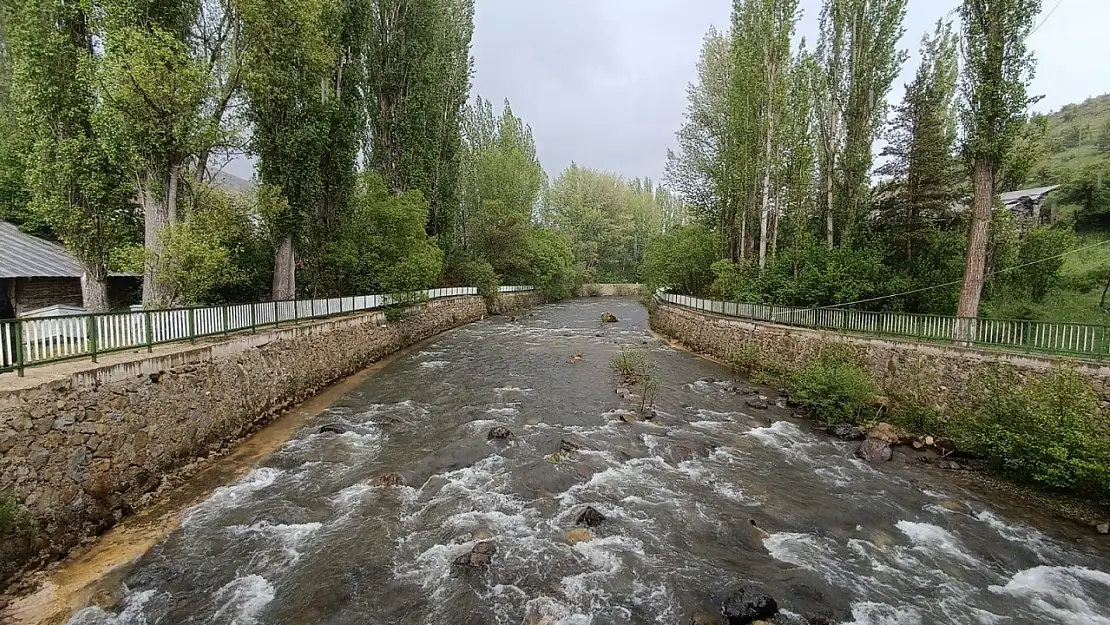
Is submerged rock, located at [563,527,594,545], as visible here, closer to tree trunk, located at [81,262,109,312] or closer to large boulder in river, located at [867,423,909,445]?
large boulder in river, located at [867,423,909,445]

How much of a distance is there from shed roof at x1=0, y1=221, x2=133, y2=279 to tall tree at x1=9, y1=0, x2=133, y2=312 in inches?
63.9

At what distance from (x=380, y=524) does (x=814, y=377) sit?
38.3ft

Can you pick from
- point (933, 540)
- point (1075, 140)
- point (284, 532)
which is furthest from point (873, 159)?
point (1075, 140)

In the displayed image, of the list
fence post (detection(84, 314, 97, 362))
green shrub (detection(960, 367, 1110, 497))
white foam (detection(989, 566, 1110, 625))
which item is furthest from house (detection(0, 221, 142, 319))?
green shrub (detection(960, 367, 1110, 497))

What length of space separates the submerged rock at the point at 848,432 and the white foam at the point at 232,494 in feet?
41.4

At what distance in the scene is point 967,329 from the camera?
11.5 m

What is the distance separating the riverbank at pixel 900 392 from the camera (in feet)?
28.2

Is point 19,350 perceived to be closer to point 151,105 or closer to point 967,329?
point 151,105

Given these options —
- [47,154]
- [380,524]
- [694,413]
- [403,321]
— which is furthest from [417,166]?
[380,524]

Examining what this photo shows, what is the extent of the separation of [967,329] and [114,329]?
17.9 metres

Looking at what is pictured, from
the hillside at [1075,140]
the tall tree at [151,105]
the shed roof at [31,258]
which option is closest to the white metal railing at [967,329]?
the tall tree at [151,105]

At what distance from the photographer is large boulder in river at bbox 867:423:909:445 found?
1134cm

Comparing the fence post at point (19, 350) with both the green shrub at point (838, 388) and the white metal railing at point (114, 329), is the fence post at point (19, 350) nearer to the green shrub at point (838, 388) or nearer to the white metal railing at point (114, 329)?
the white metal railing at point (114, 329)

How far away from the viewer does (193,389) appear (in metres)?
10.2
